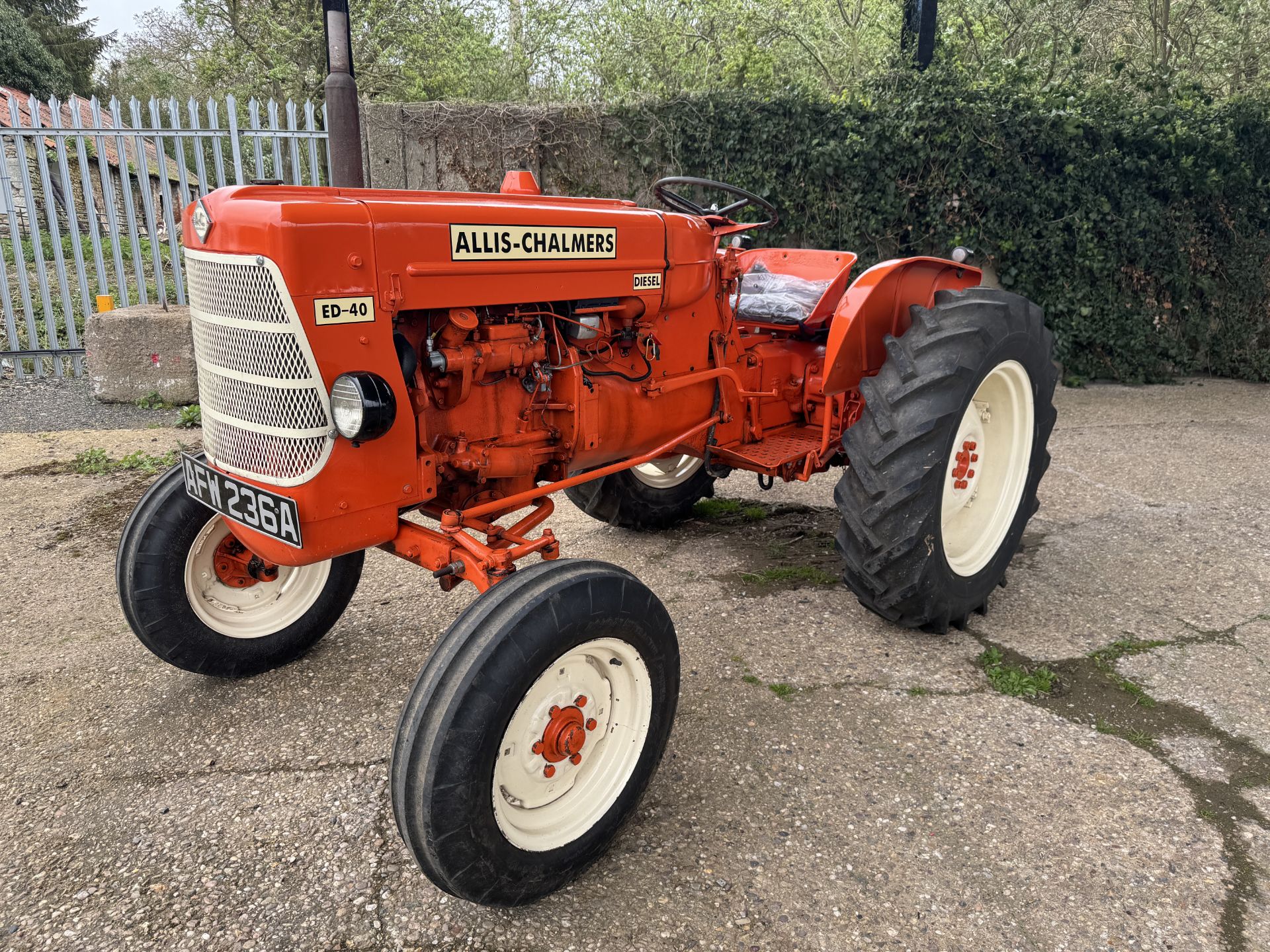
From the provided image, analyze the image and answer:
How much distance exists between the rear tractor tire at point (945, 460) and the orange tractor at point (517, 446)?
0.01m

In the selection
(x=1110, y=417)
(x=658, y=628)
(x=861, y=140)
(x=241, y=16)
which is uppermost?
(x=241, y=16)

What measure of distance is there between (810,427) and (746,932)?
2303 millimetres

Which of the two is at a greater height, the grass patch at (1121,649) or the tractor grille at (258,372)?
the tractor grille at (258,372)

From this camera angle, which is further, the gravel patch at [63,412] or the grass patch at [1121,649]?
the gravel patch at [63,412]

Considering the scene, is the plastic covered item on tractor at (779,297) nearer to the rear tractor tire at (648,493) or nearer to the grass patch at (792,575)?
the rear tractor tire at (648,493)

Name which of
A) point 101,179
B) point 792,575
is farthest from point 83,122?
point 792,575

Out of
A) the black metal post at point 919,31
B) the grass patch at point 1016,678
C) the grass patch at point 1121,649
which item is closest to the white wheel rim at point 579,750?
the grass patch at point 1016,678

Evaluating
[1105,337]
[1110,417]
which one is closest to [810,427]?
[1110,417]

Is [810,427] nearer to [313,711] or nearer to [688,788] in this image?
[688,788]

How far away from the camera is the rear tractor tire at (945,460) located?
291 centimetres

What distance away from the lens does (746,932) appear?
77.2 inches

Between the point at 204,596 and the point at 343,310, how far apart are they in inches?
52.5

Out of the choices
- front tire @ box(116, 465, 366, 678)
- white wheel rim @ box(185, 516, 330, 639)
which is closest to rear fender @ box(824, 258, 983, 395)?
front tire @ box(116, 465, 366, 678)

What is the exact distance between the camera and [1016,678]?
9.73 ft
